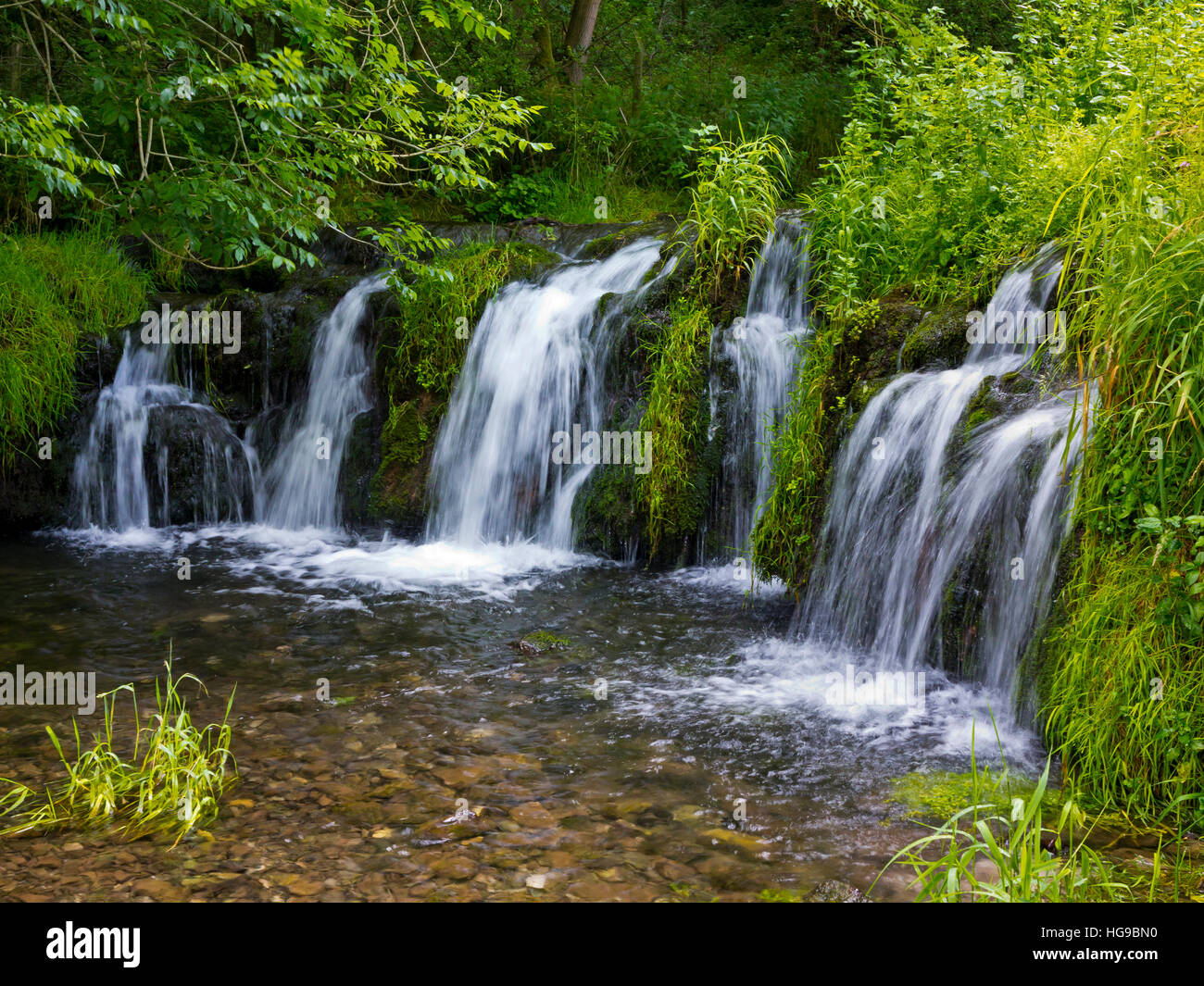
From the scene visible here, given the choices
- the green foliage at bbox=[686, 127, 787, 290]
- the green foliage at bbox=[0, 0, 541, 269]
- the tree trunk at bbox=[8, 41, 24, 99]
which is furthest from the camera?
the tree trunk at bbox=[8, 41, 24, 99]

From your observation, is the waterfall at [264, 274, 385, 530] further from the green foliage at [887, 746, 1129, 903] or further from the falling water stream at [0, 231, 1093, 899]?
the green foliage at [887, 746, 1129, 903]

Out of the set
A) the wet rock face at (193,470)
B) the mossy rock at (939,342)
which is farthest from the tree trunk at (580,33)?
the mossy rock at (939,342)

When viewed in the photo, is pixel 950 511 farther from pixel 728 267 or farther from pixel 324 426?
pixel 324 426

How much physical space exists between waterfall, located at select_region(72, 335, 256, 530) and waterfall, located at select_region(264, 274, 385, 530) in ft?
1.31

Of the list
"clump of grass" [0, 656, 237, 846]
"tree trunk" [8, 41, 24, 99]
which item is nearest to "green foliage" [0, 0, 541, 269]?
"tree trunk" [8, 41, 24, 99]

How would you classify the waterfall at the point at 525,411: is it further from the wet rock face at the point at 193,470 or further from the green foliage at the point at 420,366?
A: the wet rock face at the point at 193,470

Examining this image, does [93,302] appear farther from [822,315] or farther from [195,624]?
[822,315]

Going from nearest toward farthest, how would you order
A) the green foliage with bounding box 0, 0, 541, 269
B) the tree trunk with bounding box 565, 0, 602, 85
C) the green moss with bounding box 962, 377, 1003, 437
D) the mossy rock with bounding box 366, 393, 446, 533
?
1. the green moss with bounding box 962, 377, 1003, 437
2. the green foliage with bounding box 0, 0, 541, 269
3. the mossy rock with bounding box 366, 393, 446, 533
4. the tree trunk with bounding box 565, 0, 602, 85

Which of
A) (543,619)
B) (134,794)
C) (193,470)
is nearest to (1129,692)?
(543,619)

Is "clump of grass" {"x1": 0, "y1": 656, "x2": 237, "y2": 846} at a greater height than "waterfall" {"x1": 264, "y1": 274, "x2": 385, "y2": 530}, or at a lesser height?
lesser

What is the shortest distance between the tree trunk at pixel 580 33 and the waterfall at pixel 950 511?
9.88 metres

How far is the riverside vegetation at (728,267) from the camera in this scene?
151 inches

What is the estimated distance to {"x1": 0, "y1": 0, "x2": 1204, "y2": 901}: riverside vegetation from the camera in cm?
384

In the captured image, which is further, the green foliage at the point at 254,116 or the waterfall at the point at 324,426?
the waterfall at the point at 324,426
